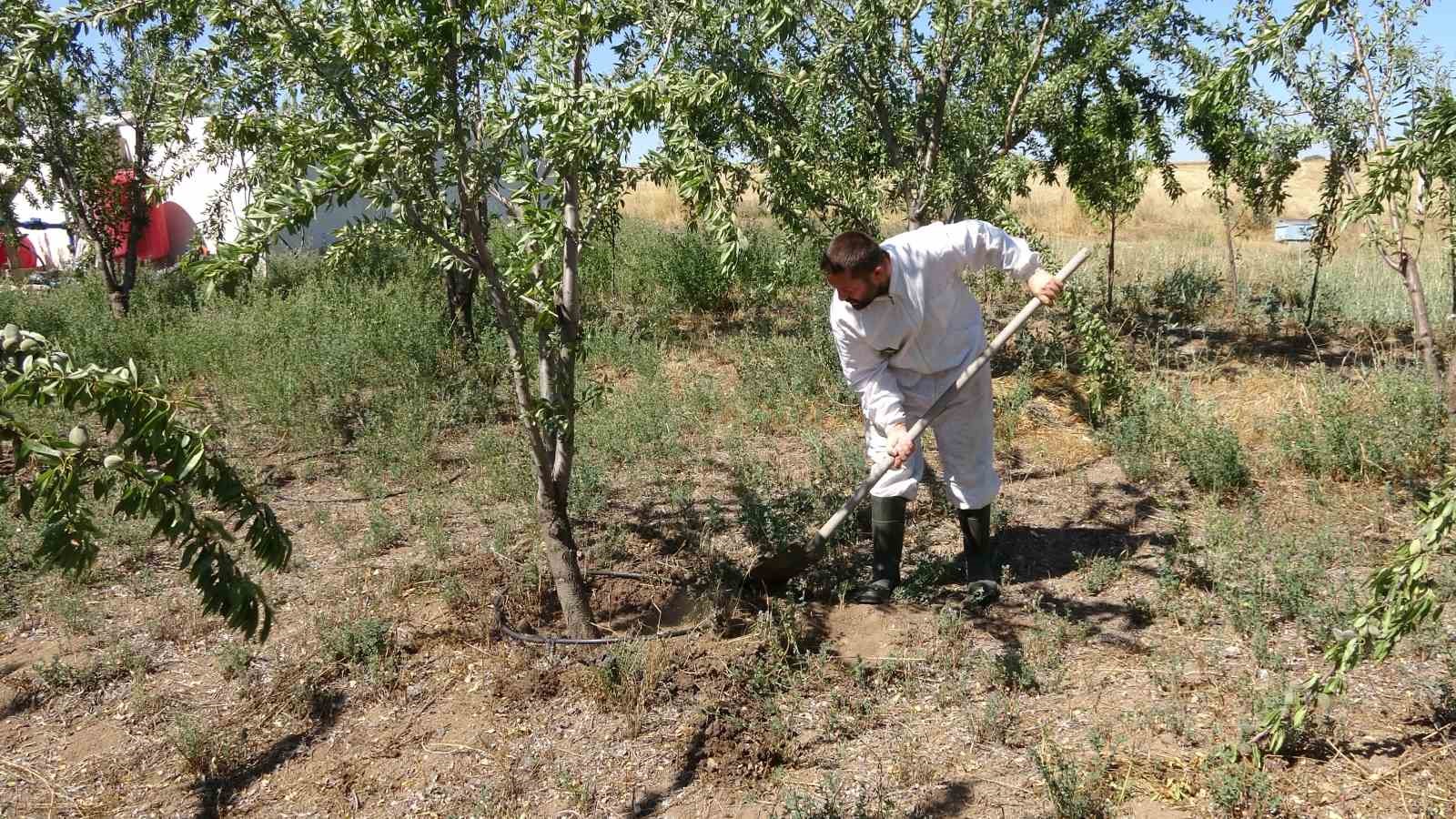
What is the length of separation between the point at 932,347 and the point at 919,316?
0.20m

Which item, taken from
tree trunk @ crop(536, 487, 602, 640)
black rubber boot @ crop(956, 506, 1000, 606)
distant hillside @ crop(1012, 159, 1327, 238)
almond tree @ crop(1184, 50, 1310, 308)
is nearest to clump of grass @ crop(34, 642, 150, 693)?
tree trunk @ crop(536, 487, 602, 640)

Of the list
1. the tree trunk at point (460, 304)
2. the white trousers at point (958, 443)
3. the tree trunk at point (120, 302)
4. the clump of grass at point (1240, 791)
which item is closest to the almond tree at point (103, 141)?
the tree trunk at point (120, 302)

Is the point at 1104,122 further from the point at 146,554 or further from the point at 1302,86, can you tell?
the point at 146,554

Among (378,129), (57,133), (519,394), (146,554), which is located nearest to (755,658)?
(519,394)

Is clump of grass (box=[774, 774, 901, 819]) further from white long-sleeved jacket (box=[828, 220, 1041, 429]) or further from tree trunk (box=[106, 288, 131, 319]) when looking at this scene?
tree trunk (box=[106, 288, 131, 319])

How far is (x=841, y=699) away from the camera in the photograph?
11.6ft

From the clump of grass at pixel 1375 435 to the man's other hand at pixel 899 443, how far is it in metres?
2.49

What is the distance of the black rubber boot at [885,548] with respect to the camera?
4.13 metres

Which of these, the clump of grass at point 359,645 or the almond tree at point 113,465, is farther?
the clump of grass at point 359,645

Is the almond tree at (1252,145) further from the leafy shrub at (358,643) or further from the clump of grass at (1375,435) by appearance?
the leafy shrub at (358,643)

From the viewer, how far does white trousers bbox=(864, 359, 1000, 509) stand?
4082 millimetres

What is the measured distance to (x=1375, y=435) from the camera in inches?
199

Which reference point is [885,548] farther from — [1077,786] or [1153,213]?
[1153,213]

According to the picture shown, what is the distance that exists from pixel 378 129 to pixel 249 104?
0.86 meters
